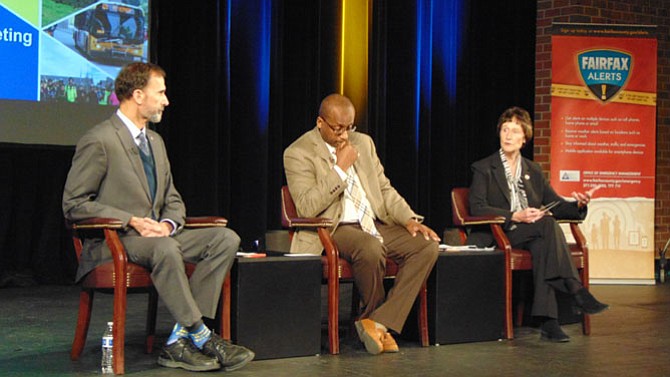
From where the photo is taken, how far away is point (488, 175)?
15.7 ft

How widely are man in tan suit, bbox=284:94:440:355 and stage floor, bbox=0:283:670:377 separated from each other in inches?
7.8

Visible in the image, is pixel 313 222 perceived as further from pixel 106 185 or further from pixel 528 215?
pixel 528 215

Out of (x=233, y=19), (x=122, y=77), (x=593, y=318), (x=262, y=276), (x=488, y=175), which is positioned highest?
(x=233, y=19)

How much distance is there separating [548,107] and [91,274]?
15.0 ft

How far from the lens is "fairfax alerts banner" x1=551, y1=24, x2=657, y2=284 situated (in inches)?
281

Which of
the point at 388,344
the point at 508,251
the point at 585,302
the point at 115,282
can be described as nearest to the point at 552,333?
the point at 585,302

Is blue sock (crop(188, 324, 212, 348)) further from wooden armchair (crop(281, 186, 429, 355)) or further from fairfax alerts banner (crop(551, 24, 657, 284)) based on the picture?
fairfax alerts banner (crop(551, 24, 657, 284))

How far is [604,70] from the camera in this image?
7.18 m

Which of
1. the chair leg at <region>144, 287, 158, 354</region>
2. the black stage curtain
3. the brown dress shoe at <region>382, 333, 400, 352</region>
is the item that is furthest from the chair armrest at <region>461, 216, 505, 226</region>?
the black stage curtain

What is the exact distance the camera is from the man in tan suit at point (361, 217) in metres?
4.02

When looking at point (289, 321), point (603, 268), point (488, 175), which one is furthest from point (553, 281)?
point (603, 268)

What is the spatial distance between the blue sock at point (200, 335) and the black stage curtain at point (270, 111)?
264 centimetres

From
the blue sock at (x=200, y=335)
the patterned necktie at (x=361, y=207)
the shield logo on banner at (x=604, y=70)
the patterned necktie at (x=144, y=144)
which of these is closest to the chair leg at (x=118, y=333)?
the blue sock at (x=200, y=335)

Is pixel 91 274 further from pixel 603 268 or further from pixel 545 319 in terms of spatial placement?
pixel 603 268
